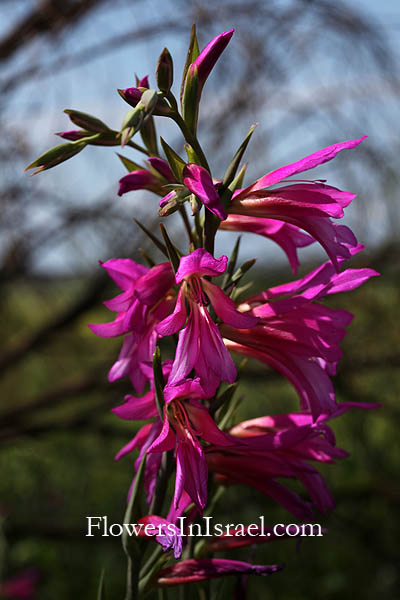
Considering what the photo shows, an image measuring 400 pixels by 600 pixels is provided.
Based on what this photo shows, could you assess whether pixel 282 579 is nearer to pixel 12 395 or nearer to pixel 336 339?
pixel 12 395

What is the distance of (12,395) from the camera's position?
2951 mm

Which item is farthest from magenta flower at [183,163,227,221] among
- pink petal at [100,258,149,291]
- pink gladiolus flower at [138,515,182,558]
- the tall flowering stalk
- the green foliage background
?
the green foliage background

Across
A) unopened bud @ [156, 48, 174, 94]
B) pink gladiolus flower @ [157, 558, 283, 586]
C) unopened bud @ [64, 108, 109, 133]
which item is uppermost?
unopened bud @ [156, 48, 174, 94]

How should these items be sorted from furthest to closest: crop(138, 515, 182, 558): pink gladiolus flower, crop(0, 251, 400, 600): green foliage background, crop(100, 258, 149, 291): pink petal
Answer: crop(0, 251, 400, 600): green foliage background, crop(100, 258, 149, 291): pink petal, crop(138, 515, 182, 558): pink gladiolus flower

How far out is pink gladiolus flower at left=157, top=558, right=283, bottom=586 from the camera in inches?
19.2

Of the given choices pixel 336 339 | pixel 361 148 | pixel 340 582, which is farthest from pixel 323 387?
pixel 340 582

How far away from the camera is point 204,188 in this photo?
455 mm

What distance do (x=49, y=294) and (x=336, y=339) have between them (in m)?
2.07

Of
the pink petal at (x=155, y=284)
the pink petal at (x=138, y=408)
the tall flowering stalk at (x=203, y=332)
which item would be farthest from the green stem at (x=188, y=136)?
the pink petal at (x=138, y=408)

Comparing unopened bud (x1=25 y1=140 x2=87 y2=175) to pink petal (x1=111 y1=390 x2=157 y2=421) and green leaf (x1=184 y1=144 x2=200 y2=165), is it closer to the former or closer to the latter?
green leaf (x1=184 y1=144 x2=200 y2=165)

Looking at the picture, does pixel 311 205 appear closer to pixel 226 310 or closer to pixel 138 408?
pixel 226 310

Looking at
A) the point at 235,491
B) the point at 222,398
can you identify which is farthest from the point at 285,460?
the point at 235,491

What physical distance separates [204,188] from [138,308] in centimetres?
13

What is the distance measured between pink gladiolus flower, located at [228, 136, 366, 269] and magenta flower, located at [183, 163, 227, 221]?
3.0 inches
